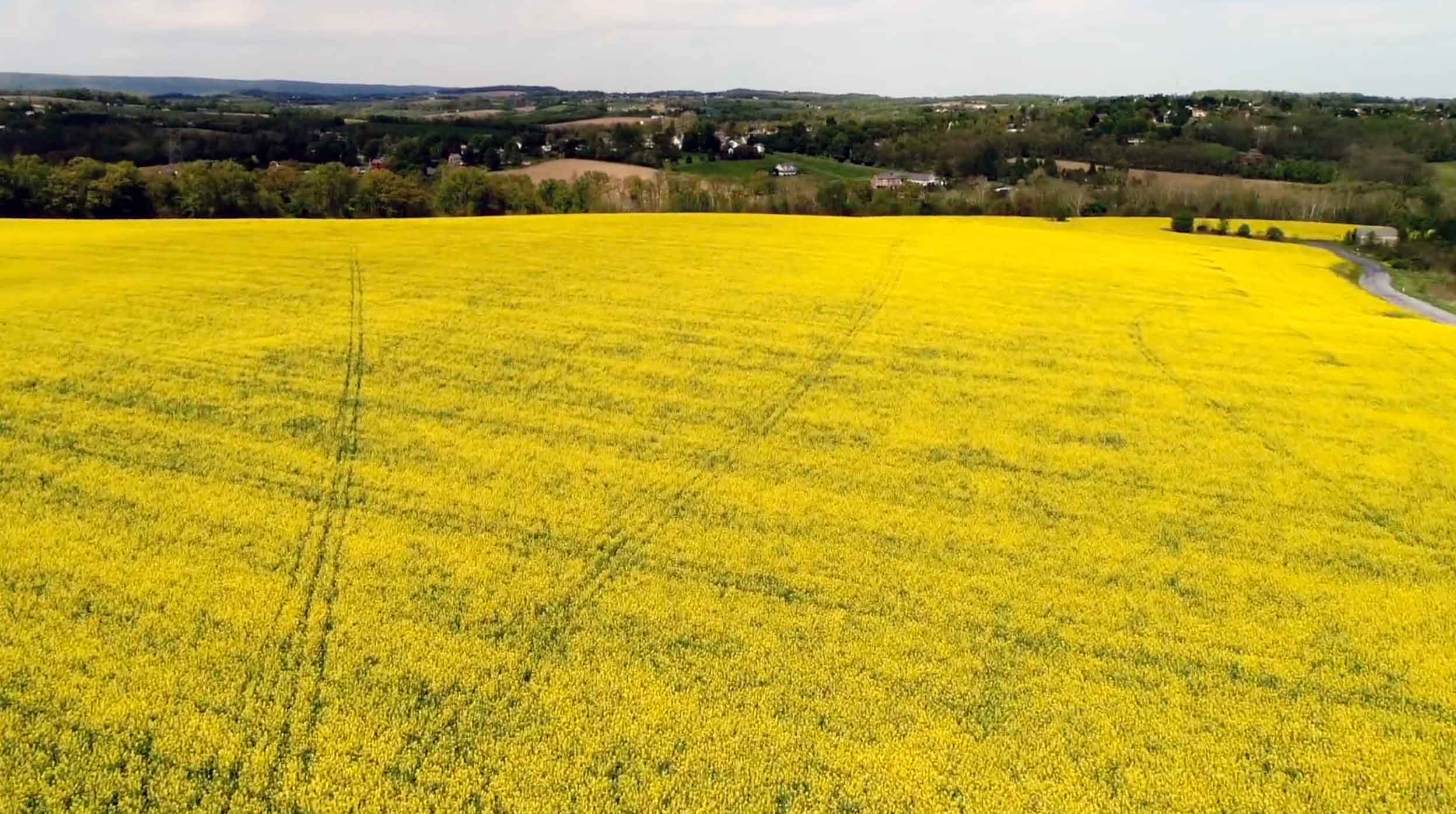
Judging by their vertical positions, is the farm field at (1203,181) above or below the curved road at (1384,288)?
above

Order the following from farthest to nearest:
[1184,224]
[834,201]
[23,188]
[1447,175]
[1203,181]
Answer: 1. [1203,181]
2. [1447,175]
3. [834,201]
4. [1184,224]
5. [23,188]

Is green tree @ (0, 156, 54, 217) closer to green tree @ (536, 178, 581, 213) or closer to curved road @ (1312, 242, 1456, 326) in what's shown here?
green tree @ (536, 178, 581, 213)

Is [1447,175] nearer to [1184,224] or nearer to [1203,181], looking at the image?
[1203,181]

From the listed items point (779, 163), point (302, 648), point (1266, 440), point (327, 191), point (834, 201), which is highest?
point (779, 163)

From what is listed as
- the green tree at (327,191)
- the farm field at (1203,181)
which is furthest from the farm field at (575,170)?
the farm field at (1203,181)

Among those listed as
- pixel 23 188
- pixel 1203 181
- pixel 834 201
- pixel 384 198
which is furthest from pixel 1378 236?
pixel 23 188

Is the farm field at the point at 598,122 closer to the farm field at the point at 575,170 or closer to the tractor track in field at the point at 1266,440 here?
the farm field at the point at 575,170

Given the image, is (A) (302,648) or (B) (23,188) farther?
(B) (23,188)
